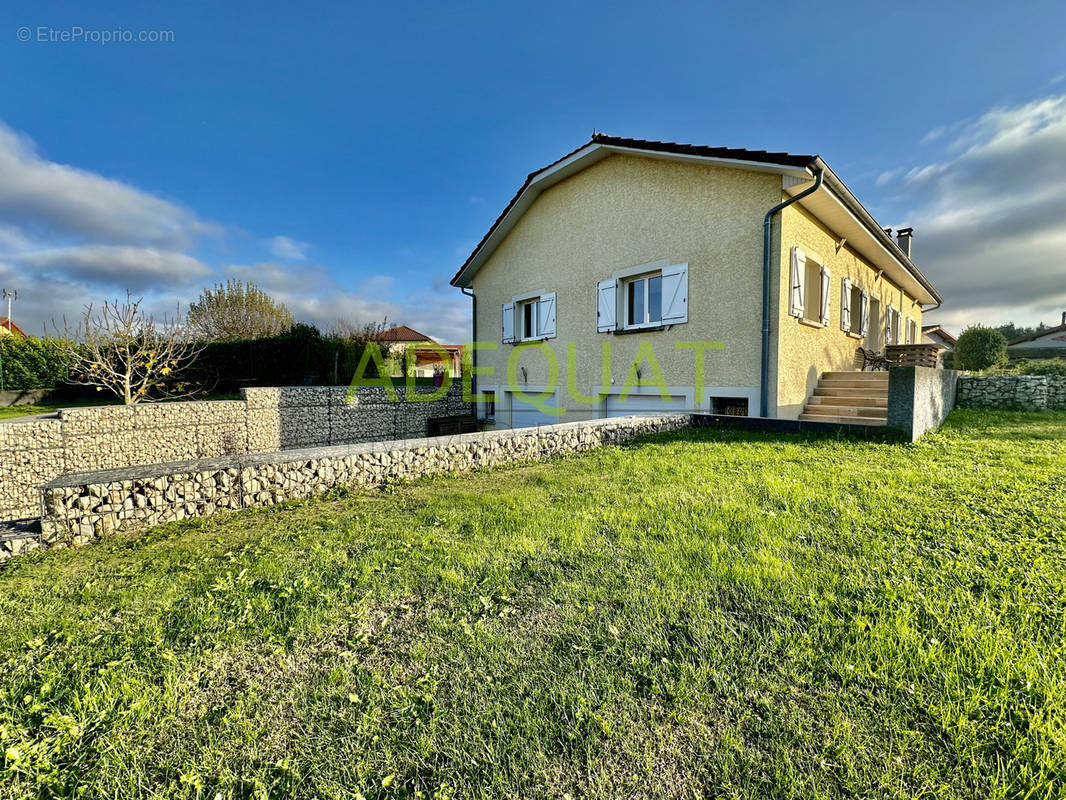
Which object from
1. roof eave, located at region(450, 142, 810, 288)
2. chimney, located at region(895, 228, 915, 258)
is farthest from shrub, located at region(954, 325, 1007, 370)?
roof eave, located at region(450, 142, 810, 288)

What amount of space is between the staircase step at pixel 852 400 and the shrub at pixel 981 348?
2021 centimetres

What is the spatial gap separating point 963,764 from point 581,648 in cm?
136

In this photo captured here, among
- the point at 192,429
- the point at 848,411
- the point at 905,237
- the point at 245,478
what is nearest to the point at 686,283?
the point at 848,411

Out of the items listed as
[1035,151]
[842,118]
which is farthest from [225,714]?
[1035,151]

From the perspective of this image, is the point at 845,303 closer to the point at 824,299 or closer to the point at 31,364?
the point at 824,299

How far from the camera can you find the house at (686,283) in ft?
27.2

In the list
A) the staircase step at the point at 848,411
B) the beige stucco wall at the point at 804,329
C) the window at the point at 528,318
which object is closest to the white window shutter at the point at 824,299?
Result: the beige stucco wall at the point at 804,329

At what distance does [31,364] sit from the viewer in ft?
54.5

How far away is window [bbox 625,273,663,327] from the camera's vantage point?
33.3 feet

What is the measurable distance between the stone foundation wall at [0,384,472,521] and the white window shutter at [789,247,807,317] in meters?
11.0

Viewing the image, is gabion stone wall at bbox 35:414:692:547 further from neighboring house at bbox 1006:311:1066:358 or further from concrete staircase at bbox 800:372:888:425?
neighboring house at bbox 1006:311:1066:358

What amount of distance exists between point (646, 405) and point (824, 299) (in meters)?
4.60

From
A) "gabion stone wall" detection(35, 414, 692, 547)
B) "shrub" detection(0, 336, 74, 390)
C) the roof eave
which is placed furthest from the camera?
"shrub" detection(0, 336, 74, 390)

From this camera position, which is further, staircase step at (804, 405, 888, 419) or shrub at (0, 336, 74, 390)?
shrub at (0, 336, 74, 390)
